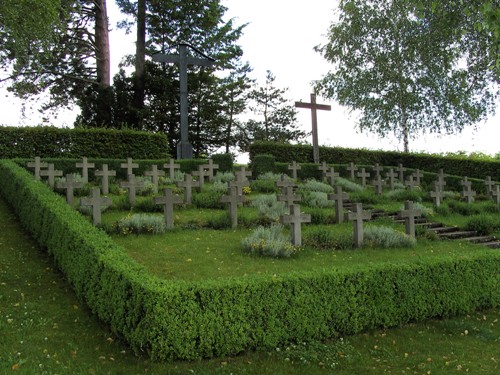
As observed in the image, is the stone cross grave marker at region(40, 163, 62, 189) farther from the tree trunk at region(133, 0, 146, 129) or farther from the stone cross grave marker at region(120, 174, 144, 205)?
the tree trunk at region(133, 0, 146, 129)

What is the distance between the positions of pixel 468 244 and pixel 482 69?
18125 mm

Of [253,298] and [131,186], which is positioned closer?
[253,298]

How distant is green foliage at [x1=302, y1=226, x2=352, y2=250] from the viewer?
911 cm

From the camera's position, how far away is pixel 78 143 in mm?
18000

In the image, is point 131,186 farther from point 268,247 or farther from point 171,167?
point 268,247

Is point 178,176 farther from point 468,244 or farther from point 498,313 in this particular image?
point 498,313

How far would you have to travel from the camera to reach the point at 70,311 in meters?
6.11

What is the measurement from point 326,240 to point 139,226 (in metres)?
3.63

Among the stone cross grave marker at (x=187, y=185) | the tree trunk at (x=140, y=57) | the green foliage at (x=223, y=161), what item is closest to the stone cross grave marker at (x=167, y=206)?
the stone cross grave marker at (x=187, y=185)

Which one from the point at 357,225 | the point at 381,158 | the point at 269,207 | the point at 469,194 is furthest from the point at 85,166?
the point at 381,158

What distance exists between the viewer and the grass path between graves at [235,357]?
4.74 metres

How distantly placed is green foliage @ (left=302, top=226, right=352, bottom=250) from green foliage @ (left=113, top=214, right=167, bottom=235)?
9.36 feet

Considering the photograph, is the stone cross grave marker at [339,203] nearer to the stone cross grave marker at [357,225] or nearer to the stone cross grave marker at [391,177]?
the stone cross grave marker at [357,225]

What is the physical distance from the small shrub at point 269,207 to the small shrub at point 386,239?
2205 millimetres
